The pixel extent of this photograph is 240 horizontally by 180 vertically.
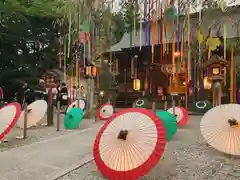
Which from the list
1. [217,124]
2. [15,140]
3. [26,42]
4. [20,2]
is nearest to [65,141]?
[15,140]

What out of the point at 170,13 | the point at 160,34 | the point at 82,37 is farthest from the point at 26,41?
the point at 170,13

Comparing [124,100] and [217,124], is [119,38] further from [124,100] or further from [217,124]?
[217,124]

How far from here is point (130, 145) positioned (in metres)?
2.70

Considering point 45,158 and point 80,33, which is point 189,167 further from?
point 80,33

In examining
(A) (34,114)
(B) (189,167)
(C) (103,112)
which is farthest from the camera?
(C) (103,112)

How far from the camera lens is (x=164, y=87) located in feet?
Answer: 45.7

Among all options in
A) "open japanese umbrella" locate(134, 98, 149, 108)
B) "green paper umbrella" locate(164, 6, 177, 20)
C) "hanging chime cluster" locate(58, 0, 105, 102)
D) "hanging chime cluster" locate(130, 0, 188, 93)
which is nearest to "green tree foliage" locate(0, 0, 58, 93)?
"hanging chime cluster" locate(58, 0, 105, 102)

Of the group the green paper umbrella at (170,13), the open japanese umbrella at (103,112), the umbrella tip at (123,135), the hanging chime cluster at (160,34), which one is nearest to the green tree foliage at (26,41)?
the hanging chime cluster at (160,34)

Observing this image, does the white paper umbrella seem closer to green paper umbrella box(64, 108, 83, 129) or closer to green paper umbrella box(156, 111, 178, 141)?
green paper umbrella box(64, 108, 83, 129)

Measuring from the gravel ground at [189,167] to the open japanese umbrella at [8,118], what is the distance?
6.32 ft

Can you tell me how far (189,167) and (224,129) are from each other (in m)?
0.98

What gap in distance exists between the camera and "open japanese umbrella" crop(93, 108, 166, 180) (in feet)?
8.22

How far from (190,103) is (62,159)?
10023 millimetres

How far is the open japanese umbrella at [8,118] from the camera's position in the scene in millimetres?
4254
